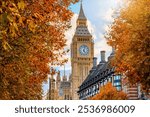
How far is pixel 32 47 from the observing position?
2652 cm

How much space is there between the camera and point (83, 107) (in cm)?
1388

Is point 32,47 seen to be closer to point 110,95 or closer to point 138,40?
point 138,40

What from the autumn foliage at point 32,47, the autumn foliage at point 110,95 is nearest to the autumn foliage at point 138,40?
the autumn foliage at point 32,47

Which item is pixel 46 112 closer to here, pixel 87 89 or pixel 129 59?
pixel 129 59

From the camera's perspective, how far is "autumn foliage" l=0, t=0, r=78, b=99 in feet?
79.9

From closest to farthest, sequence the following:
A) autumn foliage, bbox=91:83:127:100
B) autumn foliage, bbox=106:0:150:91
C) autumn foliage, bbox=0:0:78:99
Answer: autumn foliage, bbox=0:0:78:99, autumn foliage, bbox=106:0:150:91, autumn foliage, bbox=91:83:127:100

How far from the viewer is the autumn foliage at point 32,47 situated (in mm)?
24344

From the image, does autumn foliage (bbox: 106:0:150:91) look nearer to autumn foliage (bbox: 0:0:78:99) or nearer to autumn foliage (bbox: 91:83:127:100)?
autumn foliage (bbox: 0:0:78:99)

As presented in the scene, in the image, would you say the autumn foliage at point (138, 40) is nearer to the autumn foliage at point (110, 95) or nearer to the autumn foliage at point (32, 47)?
the autumn foliage at point (32, 47)

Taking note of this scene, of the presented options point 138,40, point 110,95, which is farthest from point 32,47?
point 110,95

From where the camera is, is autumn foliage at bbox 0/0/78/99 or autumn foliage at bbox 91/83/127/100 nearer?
autumn foliage at bbox 0/0/78/99

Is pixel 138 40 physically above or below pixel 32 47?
above

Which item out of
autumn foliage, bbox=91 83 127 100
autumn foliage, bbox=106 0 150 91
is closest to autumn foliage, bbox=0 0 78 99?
autumn foliage, bbox=106 0 150 91

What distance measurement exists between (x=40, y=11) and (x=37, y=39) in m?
1.86
